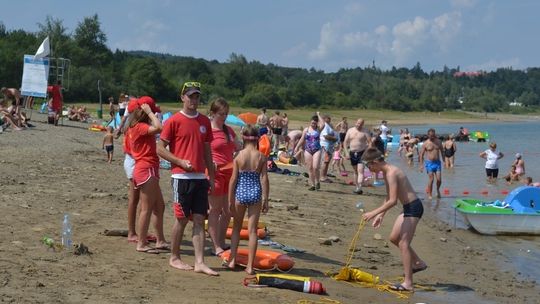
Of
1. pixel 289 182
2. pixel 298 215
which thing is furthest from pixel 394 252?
pixel 289 182

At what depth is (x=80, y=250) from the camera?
729 cm

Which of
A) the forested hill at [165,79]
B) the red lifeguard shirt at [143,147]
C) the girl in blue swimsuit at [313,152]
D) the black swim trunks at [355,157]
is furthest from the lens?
the forested hill at [165,79]

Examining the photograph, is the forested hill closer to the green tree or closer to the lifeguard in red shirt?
the green tree

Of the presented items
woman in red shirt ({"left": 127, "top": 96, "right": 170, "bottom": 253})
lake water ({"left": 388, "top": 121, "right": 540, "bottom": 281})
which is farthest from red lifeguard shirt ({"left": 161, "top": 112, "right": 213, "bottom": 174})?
lake water ({"left": 388, "top": 121, "right": 540, "bottom": 281})

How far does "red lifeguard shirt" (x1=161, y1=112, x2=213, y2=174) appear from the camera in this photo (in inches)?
276

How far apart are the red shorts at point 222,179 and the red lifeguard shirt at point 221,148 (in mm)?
91

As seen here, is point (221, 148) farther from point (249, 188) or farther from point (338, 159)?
point (338, 159)

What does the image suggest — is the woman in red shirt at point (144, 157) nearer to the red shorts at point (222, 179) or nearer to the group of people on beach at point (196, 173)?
the group of people on beach at point (196, 173)

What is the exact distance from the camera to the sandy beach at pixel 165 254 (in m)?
6.30

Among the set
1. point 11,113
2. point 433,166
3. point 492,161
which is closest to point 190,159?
point 433,166

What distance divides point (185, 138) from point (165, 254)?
1526mm

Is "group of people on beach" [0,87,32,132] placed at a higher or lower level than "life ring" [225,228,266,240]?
higher

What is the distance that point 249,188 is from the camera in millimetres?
7277

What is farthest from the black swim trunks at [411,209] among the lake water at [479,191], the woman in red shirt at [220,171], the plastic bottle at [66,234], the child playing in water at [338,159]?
the child playing in water at [338,159]
